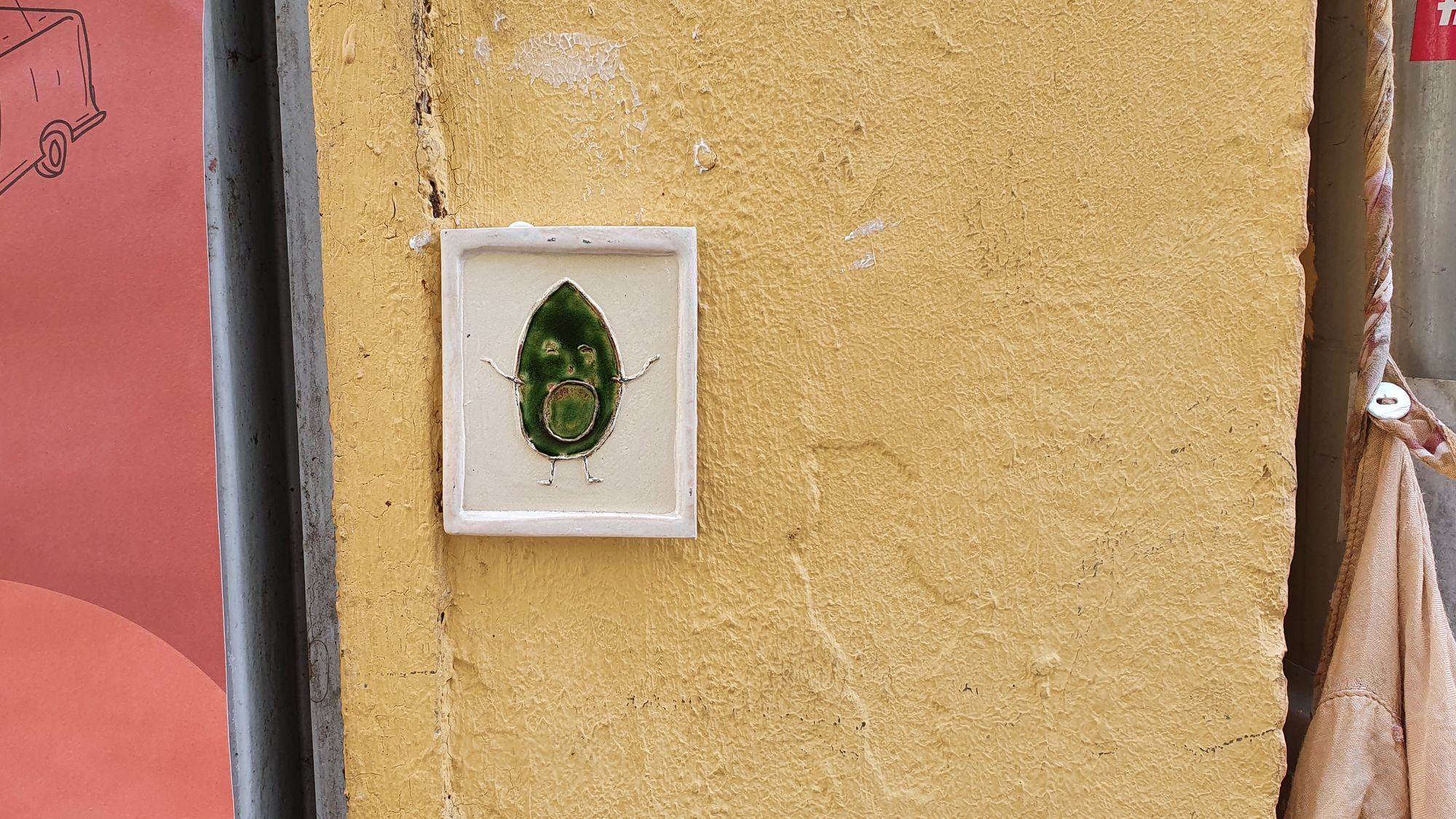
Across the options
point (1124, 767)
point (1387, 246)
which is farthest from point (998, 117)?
point (1124, 767)

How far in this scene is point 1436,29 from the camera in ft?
2.85

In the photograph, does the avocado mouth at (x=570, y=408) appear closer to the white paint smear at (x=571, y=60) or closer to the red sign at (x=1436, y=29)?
the white paint smear at (x=571, y=60)

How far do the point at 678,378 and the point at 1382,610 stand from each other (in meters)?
0.87

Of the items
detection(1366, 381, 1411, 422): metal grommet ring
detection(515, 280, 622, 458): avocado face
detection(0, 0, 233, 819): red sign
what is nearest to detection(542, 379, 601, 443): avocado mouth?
detection(515, 280, 622, 458): avocado face

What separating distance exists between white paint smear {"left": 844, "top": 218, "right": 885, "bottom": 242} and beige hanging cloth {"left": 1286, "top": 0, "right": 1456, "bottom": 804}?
0.58m

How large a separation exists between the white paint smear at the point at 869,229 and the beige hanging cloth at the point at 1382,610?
584 millimetres

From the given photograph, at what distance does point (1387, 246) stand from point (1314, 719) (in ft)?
1.89

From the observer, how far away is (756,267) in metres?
0.80

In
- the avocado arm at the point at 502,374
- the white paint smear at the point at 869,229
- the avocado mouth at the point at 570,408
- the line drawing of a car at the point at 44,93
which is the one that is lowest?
the avocado mouth at the point at 570,408

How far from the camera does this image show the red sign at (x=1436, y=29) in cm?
86

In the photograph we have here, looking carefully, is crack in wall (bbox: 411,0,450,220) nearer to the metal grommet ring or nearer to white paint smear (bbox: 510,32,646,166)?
white paint smear (bbox: 510,32,646,166)

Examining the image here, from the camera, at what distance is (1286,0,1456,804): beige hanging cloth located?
797 mm

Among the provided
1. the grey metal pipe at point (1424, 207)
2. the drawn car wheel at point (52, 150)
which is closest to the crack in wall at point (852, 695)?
the grey metal pipe at point (1424, 207)

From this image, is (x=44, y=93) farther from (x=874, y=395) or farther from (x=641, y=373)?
(x=874, y=395)
